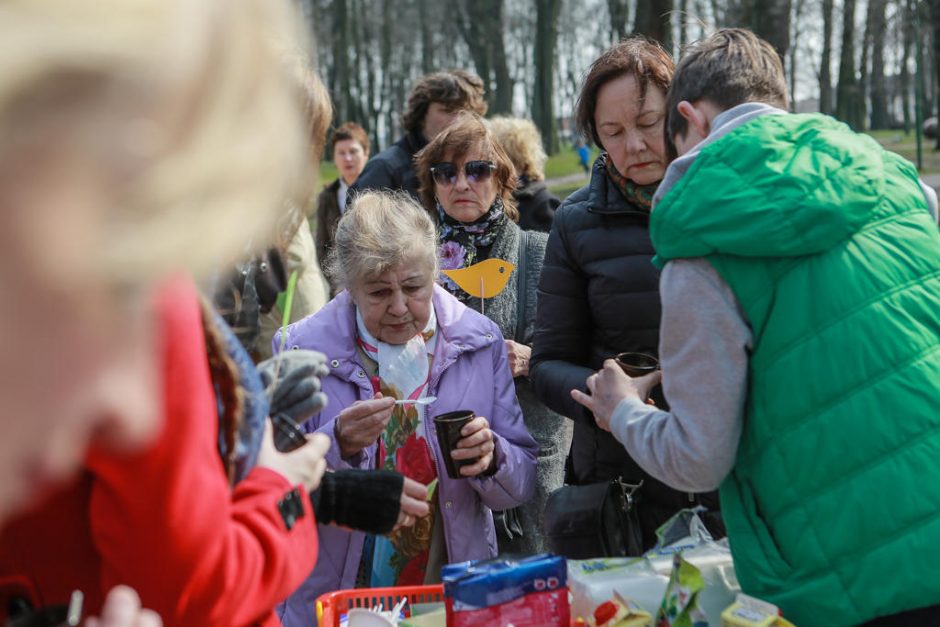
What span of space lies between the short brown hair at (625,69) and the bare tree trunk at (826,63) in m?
27.5

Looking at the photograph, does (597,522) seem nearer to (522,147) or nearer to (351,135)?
(522,147)

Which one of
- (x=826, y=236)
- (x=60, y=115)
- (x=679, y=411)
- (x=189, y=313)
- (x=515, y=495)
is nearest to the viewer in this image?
(x=60, y=115)

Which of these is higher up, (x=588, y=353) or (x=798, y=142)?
(x=798, y=142)

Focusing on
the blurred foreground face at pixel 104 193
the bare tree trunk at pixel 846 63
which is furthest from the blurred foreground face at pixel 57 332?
A: the bare tree trunk at pixel 846 63

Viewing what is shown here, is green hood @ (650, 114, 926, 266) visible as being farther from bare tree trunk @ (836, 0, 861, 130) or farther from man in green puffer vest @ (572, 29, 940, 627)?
bare tree trunk @ (836, 0, 861, 130)

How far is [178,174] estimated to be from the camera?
74 cm

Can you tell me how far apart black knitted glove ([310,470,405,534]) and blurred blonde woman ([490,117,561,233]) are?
3254mm

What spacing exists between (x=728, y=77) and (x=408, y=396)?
4.16 feet

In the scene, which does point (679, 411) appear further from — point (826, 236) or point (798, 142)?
point (798, 142)

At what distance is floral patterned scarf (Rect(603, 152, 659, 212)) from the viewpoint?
8.82 ft

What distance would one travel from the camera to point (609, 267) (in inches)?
103

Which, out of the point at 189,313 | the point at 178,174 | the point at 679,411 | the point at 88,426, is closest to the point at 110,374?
the point at 88,426

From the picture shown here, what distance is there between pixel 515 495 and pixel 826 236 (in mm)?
1282

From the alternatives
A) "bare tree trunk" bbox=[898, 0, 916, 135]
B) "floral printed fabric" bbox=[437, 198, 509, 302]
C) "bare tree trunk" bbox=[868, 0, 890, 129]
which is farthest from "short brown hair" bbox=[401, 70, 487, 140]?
"bare tree trunk" bbox=[868, 0, 890, 129]
